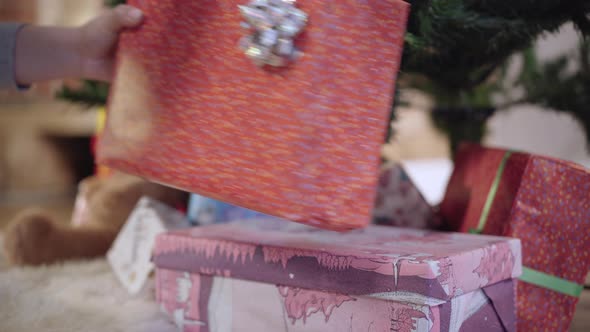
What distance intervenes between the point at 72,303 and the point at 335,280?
1.09ft

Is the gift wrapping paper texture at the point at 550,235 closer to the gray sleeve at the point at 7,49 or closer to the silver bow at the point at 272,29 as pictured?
the silver bow at the point at 272,29

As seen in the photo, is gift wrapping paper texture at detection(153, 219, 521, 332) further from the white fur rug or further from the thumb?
the thumb

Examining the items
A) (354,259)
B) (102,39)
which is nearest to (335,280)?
(354,259)

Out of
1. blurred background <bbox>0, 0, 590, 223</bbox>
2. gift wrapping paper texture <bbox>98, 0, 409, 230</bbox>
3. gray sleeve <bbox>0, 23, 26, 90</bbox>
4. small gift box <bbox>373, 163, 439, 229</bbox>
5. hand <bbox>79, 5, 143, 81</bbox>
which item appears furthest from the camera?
blurred background <bbox>0, 0, 590, 223</bbox>

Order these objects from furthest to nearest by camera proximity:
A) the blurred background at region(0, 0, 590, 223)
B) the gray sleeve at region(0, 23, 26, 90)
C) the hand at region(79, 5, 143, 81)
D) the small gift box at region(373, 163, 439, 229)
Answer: the blurred background at region(0, 0, 590, 223) → the small gift box at region(373, 163, 439, 229) → the gray sleeve at region(0, 23, 26, 90) → the hand at region(79, 5, 143, 81)

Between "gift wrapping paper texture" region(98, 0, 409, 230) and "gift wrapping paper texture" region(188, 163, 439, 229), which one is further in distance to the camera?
"gift wrapping paper texture" region(188, 163, 439, 229)

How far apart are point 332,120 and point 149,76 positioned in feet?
0.58

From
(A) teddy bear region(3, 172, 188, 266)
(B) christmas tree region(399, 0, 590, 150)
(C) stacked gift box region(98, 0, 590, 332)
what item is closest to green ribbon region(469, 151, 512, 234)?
(C) stacked gift box region(98, 0, 590, 332)

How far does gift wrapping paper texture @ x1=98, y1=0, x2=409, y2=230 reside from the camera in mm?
348

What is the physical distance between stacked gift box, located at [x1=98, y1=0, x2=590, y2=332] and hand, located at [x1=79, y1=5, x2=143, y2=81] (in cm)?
2

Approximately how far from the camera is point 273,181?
0.37m

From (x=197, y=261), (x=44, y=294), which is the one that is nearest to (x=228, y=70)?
(x=197, y=261)

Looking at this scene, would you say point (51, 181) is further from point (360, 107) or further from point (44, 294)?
point (360, 107)

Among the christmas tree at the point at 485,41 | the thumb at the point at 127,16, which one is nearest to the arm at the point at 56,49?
the thumb at the point at 127,16
